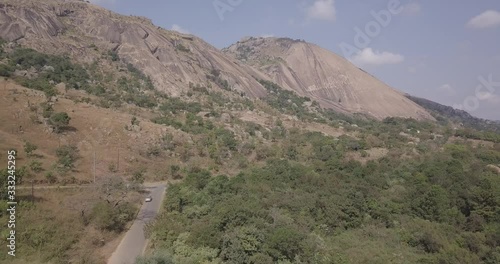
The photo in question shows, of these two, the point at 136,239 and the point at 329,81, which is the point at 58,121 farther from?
the point at 329,81

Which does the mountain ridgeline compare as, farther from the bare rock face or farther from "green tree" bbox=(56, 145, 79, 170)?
the bare rock face

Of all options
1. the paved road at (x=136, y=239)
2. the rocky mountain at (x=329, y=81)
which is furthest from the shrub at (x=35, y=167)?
the rocky mountain at (x=329, y=81)

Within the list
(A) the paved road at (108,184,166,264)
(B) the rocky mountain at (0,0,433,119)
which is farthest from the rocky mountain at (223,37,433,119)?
(A) the paved road at (108,184,166,264)

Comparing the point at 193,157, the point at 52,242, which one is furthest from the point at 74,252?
the point at 193,157

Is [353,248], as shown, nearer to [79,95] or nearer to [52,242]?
[52,242]

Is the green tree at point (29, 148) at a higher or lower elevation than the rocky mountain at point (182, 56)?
lower

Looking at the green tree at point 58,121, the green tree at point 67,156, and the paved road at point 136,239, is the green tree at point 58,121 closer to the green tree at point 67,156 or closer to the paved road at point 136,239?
the green tree at point 67,156
